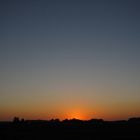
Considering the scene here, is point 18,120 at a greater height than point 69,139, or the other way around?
point 18,120

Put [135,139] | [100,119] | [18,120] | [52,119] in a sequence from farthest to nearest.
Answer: [52,119] < [100,119] < [18,120] < [135,139]

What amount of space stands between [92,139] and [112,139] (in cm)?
373

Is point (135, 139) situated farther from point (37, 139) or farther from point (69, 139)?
point (37, 139)

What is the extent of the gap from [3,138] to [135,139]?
24127mm

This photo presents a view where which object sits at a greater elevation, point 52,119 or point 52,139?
point 52,119

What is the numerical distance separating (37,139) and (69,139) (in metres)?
6.24

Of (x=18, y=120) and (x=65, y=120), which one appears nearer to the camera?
(x=18, y=120)

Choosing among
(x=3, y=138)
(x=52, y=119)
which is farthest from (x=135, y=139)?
(x=52, y=119)

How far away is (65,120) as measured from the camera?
572ft

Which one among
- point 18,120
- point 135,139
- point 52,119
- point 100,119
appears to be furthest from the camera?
point 52,119

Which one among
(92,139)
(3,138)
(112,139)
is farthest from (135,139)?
(3,138)

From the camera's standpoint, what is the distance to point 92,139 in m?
58.4

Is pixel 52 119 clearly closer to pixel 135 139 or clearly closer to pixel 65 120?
pixel 65 120

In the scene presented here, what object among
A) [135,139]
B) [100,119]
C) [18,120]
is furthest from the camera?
[100,119]
